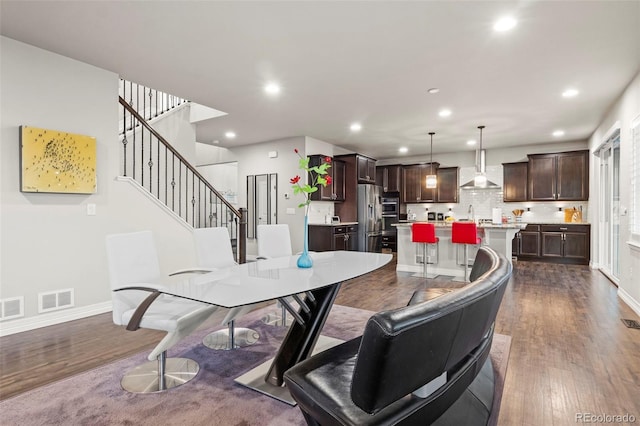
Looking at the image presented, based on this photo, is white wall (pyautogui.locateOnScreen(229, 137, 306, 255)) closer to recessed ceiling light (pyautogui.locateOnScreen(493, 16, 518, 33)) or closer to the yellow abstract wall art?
the yellow abstract wall art

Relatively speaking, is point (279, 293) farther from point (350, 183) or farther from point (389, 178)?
point (389, 178)

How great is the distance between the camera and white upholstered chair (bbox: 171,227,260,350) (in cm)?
283

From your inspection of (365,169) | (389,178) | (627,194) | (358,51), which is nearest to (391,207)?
(389,178)

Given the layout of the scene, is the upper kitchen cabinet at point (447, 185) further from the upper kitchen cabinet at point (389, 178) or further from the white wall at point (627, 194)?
the white wall at point (627, 194)

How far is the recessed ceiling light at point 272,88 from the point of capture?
14.1ft

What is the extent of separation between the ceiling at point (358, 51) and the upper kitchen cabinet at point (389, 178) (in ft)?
12.5

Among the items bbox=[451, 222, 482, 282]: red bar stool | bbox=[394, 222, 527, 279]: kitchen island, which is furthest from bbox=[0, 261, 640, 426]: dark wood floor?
bbox=[394, 222, 527, 279]: kitchen island

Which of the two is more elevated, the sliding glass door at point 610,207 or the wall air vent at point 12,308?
the sliding glass door at point 610,207

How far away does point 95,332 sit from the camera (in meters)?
3.14

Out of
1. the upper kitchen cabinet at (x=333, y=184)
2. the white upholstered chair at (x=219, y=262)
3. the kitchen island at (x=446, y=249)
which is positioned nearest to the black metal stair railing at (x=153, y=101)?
the upper kitchen cabinet at (x=333, y=184)

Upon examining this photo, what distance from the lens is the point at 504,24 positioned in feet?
9.36

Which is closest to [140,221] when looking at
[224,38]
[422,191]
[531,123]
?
[224,38]

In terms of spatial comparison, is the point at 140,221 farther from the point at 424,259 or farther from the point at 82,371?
the point at 424,259

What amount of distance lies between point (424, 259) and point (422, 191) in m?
3.54
